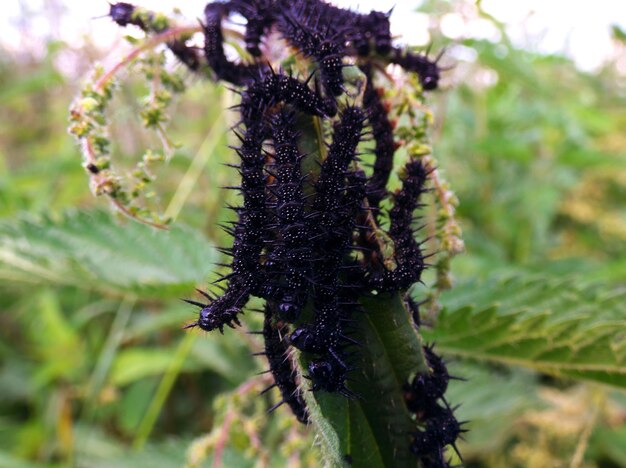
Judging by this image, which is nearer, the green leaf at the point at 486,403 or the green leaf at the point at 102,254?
the green leaf at the point at 102,254

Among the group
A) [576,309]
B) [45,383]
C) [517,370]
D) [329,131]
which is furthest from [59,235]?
[517,370]

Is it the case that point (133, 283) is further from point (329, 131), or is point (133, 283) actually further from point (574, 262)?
point (574, 262)

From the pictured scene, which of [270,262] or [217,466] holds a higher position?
[270,262]

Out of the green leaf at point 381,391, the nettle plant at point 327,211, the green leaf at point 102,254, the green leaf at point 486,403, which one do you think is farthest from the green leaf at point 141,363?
the green leaf at point 381,391

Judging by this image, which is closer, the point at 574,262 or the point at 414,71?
the point at 414,71

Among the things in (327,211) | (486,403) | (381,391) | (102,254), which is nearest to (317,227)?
(327,211)

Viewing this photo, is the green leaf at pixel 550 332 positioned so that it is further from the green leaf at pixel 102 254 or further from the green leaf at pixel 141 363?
the green leaf at pixel 141 363

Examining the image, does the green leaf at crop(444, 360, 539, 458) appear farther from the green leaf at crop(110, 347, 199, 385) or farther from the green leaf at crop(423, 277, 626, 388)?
the green leaf at crop(110, 347, 199, 385)
